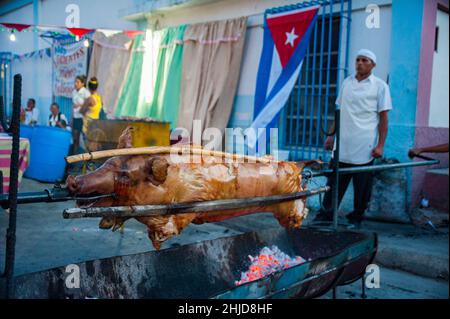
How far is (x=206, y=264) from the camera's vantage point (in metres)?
2.87

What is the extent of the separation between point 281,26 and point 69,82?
22.8ft

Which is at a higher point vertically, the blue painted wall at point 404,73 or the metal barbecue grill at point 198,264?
the blue painted wall at point 404,73

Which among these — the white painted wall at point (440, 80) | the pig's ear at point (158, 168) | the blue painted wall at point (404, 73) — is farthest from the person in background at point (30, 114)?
the pig's ear at point (158, 168)

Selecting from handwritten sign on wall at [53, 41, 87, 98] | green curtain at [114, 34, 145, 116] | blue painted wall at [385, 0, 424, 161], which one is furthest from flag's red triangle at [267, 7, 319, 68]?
handwritten sign on wall at [53, 41, 87, 98]

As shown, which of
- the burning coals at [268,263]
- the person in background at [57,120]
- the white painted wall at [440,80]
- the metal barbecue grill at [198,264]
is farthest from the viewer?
the person in background at [57,120]

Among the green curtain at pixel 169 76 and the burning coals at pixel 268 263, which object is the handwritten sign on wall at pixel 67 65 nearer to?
the green curtain at pixel 169 76

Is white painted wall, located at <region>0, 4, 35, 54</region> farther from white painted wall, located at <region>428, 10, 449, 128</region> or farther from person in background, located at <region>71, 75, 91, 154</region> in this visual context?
white painted wall, located at <region>428, 10, 449, 128</region>

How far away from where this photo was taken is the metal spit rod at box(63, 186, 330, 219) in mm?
1735

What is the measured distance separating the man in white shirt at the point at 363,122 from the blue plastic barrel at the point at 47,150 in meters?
4.36

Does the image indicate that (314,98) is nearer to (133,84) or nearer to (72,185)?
(133,84)

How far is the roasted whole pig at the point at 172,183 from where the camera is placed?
195 cm

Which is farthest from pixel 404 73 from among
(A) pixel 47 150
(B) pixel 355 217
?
Answer: (A) pixel 47 150

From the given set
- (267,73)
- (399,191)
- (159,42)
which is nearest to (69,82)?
(159,42)

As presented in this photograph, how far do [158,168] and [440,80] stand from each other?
515cm
